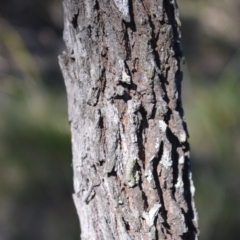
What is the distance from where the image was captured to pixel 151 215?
79 cm

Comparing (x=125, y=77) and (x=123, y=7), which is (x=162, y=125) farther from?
(x=123, y=7)

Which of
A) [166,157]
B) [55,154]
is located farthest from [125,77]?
[55,154]

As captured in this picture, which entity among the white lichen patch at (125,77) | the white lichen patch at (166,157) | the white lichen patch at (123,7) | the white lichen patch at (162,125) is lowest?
the white lichen patch at (166,157)

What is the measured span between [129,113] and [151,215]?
Answer: 0.19 m

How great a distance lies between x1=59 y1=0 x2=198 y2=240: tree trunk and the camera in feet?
2.45

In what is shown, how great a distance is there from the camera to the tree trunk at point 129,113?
75 centimetres

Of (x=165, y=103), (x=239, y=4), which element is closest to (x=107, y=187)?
(x=165, y=103)

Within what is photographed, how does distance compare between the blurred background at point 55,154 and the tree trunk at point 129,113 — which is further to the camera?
the blurred background at point 55,154

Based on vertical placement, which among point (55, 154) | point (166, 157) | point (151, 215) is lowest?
point (151, 215)

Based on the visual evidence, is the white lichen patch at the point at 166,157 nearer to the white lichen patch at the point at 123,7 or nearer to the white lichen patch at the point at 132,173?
the white lichen patch at the point at 132,173

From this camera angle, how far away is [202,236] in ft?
7.24

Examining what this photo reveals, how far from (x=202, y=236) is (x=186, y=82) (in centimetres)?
89

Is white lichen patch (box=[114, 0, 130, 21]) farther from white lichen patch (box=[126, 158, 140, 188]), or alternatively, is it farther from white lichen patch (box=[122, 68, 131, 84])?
white lichen patch (box=[126, 158, 140, 188])

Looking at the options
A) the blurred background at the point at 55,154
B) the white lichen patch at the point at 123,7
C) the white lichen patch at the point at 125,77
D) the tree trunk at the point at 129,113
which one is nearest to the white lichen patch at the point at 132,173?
the tree trunk at the point at 129,113
